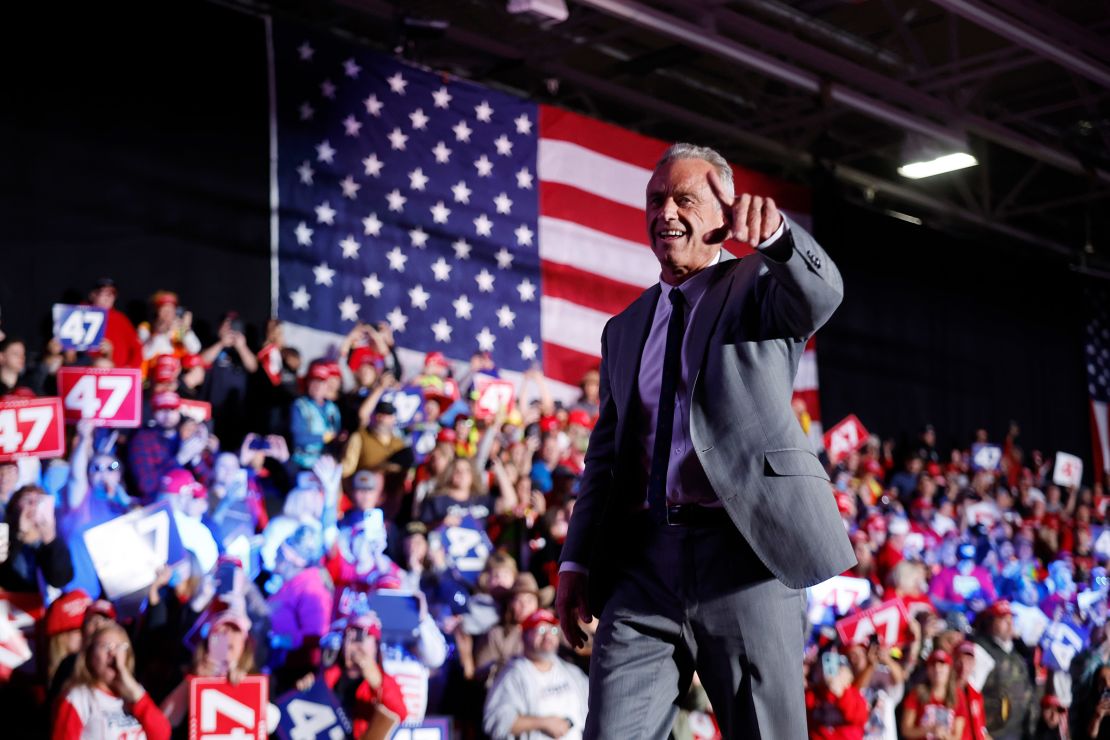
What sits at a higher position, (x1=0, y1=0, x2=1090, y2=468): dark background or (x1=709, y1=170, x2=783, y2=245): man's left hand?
(x1=0, y1=0, x2=1090, y2=468): dark background

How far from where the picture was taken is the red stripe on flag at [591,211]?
10688 millimetres

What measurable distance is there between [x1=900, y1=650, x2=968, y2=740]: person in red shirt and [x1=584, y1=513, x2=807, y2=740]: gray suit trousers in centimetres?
583

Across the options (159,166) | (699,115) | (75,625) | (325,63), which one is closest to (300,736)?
(75,625)

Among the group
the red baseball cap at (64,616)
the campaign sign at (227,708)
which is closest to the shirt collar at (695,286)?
the campaign sign at (227,708)

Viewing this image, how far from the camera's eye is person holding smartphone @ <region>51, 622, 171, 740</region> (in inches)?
197

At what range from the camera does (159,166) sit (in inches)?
336

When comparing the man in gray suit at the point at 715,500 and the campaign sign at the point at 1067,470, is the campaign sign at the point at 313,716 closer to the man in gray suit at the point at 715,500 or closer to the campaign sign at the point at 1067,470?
the man in gray suit at the point at 715,500

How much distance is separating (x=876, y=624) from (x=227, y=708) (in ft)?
13.1

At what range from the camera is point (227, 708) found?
5176 millimetres

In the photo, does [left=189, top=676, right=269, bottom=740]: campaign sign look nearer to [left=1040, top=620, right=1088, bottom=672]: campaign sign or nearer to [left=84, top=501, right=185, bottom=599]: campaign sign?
[left=84, top=501, right=185, bottom=599]: campaign sign

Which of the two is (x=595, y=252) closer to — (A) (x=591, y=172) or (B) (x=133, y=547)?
(A) (x=591, y=172)

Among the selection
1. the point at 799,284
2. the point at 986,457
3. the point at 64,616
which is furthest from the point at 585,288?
the point at 799,284

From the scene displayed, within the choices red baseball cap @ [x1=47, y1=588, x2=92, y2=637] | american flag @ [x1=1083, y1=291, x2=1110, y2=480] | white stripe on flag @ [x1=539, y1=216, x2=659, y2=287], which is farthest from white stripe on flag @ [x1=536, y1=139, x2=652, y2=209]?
american flag @ [x1=1083, y1=291, x2=1110, y2=480]

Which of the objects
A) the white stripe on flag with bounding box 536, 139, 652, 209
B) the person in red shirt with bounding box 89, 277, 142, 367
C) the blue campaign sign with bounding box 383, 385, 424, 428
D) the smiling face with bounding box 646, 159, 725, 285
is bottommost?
the smiling face with bounding box 646, 159, 725, 285
